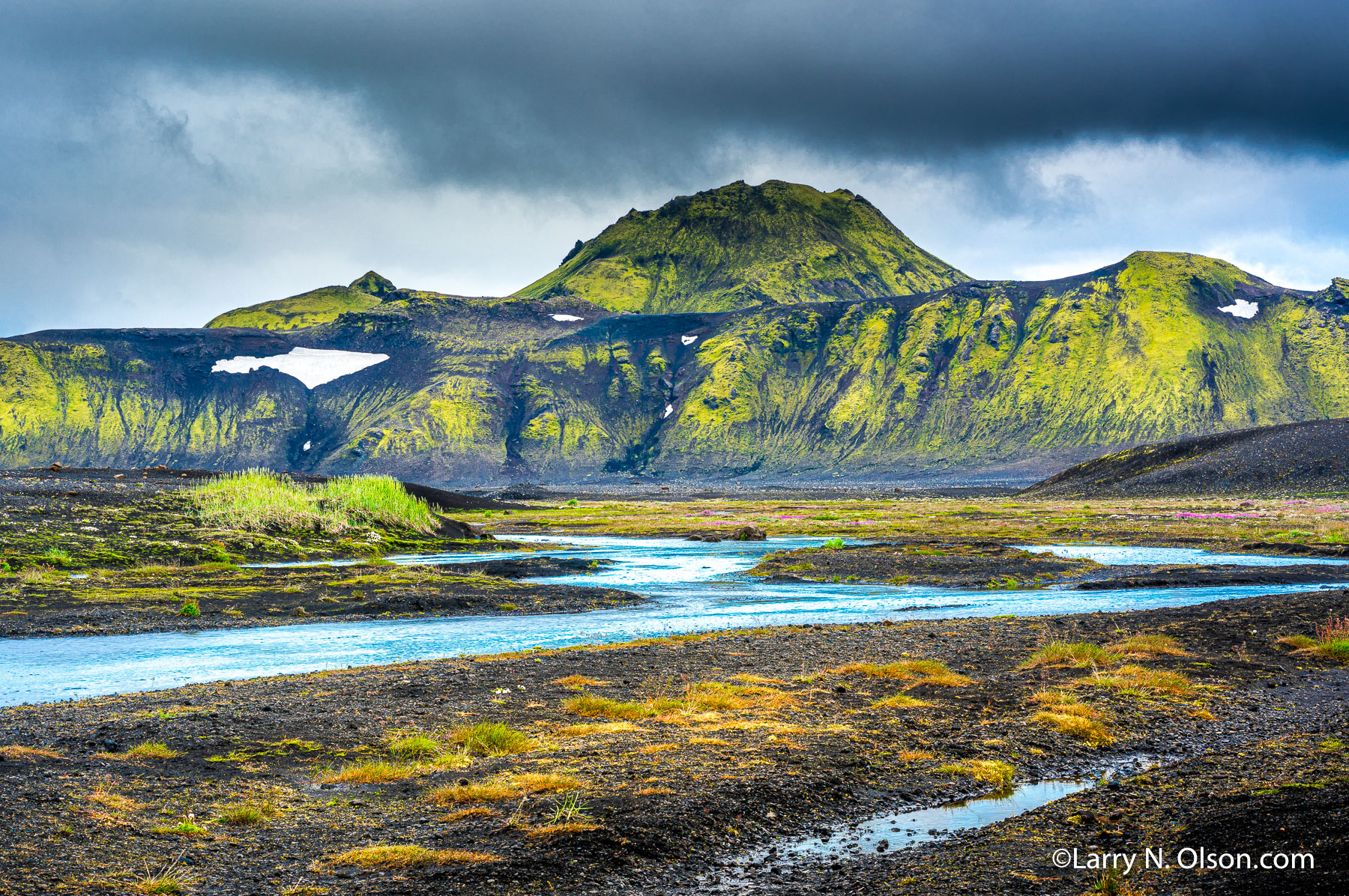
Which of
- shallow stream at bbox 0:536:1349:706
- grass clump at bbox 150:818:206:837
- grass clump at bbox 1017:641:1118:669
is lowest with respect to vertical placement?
shallow stream at bbox 0:536:1349:706

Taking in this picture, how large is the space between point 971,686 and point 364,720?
532 inches

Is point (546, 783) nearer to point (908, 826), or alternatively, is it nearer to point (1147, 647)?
point (908, 826)

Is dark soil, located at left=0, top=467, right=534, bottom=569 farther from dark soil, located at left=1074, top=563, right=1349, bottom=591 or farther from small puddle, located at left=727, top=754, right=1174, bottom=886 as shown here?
small puddle, located at left=727, top=754, right=1174, bottom=886

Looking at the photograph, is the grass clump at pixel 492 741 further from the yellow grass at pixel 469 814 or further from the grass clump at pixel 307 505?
the grass clump at pixel 307 505

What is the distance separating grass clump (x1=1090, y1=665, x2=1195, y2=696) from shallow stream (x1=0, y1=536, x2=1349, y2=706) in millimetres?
14987

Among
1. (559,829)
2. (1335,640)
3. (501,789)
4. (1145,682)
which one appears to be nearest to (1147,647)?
(1335,640)

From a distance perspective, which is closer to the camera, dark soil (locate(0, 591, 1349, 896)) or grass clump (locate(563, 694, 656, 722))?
dark soil (locate(0, 591, 1349, 896))

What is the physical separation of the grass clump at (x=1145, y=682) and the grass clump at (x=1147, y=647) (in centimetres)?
299

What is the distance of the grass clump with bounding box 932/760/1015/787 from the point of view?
15.5 meters

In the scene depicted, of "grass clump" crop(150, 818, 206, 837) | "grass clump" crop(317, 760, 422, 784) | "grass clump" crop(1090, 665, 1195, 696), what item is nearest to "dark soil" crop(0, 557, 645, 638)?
"grass clump" crop(317, 760, 422, 784)

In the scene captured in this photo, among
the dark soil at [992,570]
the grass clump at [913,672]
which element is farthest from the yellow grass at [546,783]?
the dark soil at [992,570]

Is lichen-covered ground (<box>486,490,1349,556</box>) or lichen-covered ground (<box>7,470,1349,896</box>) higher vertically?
lichen-covered ground (<box>7,470,1349,896</box>)

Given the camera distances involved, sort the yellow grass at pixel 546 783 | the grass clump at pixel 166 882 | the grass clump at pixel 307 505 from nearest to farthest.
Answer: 1. the grass clump at pixel 166 882
2. the yellow grass at pixel 546 783
3. the grass clump at pixel 307 505

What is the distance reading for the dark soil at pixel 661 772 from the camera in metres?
11.3
